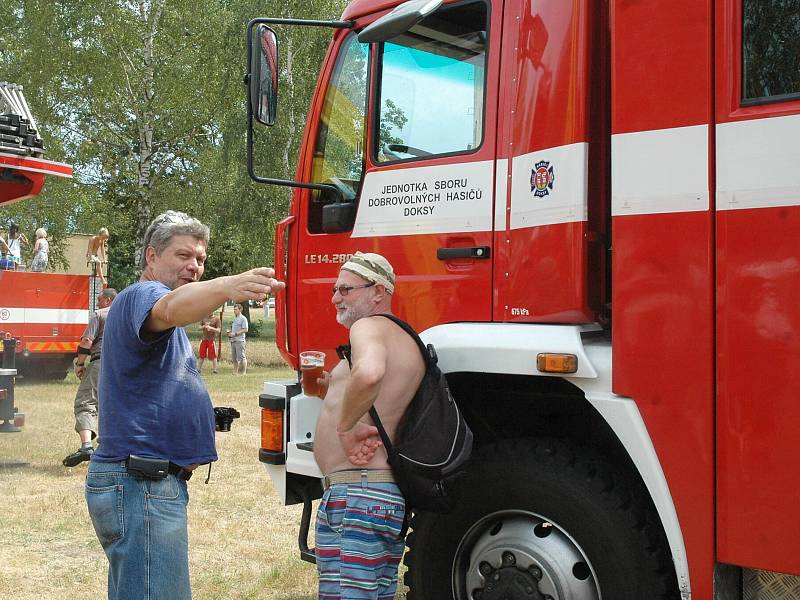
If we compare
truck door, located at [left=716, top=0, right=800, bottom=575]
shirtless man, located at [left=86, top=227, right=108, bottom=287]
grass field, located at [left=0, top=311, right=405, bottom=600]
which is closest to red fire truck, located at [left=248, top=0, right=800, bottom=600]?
truck door, located at [left=716, top=0, right=800, bottom=575]

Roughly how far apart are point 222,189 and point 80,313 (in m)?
9.67

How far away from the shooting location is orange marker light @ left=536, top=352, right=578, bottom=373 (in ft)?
9.85

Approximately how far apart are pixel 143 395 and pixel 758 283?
6.16 feet

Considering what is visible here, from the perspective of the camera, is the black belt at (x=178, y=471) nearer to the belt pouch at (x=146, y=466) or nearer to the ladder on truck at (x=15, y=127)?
the belt pouch at (x=146, y=466)

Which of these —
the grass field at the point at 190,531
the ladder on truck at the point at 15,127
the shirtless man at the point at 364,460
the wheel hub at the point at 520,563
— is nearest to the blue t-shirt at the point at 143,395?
the shirtless man at the point at 364,460

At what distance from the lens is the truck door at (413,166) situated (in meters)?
3.54

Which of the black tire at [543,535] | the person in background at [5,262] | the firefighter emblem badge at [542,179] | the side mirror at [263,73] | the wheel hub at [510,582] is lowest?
the wheel hub at [510,582]

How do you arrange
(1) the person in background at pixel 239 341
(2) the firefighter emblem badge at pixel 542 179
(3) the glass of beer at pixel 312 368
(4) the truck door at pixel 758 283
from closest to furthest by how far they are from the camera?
(4) the truck door at pixel 758 283
(2) the firefighter emblem badge at pixel 542 179
(3) the glass of beer at pixel 312 368
(1) the person in background at pixel 239 341

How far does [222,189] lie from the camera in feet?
76.3

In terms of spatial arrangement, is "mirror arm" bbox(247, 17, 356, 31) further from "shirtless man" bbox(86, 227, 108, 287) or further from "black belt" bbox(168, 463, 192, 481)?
"shirtless man" bbox(86, 227, 108, 287)

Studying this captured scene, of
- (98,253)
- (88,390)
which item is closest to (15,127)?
(88,390)

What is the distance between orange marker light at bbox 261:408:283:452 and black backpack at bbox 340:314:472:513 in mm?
1194

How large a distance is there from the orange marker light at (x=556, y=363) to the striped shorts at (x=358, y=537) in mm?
655

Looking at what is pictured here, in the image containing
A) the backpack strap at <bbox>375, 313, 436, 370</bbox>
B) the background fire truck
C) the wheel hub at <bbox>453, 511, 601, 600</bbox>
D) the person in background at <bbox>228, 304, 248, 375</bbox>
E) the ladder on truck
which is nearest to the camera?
the backpack strap at <bbox>375, 313, 436, 370</bbox>
